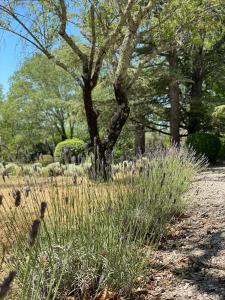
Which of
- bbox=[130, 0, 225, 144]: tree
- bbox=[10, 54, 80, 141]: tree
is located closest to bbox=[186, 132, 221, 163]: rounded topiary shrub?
bbox=[130, 0, 225, 144]: tree

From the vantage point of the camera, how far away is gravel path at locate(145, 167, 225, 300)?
259 cm

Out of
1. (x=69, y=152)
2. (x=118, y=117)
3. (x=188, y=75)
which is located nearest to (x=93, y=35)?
(x=118, y=117)

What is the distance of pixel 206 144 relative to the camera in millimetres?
14000

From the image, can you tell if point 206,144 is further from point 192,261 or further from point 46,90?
point 46,90

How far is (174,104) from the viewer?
48.6ft

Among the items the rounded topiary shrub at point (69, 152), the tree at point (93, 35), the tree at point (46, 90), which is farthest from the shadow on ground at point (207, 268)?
the tree at point (46, 90)

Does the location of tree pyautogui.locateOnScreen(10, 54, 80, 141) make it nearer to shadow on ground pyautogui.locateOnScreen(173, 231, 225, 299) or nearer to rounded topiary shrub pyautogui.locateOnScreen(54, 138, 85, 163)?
rounded topiary shrub pyautogui.locateOnScreen(54, 138, 85, 163)

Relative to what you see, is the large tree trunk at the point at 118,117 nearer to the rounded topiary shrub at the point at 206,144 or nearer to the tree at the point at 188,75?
the tree at the point at 188,75

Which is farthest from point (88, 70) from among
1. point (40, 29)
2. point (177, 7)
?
point (177, 7)

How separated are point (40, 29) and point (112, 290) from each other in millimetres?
6778

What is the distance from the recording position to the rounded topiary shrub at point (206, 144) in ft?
45.8

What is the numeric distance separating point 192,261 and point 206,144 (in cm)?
1123

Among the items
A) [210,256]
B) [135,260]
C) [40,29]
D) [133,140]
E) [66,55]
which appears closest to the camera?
[135,260]

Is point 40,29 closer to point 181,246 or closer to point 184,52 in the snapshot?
point 181,246
